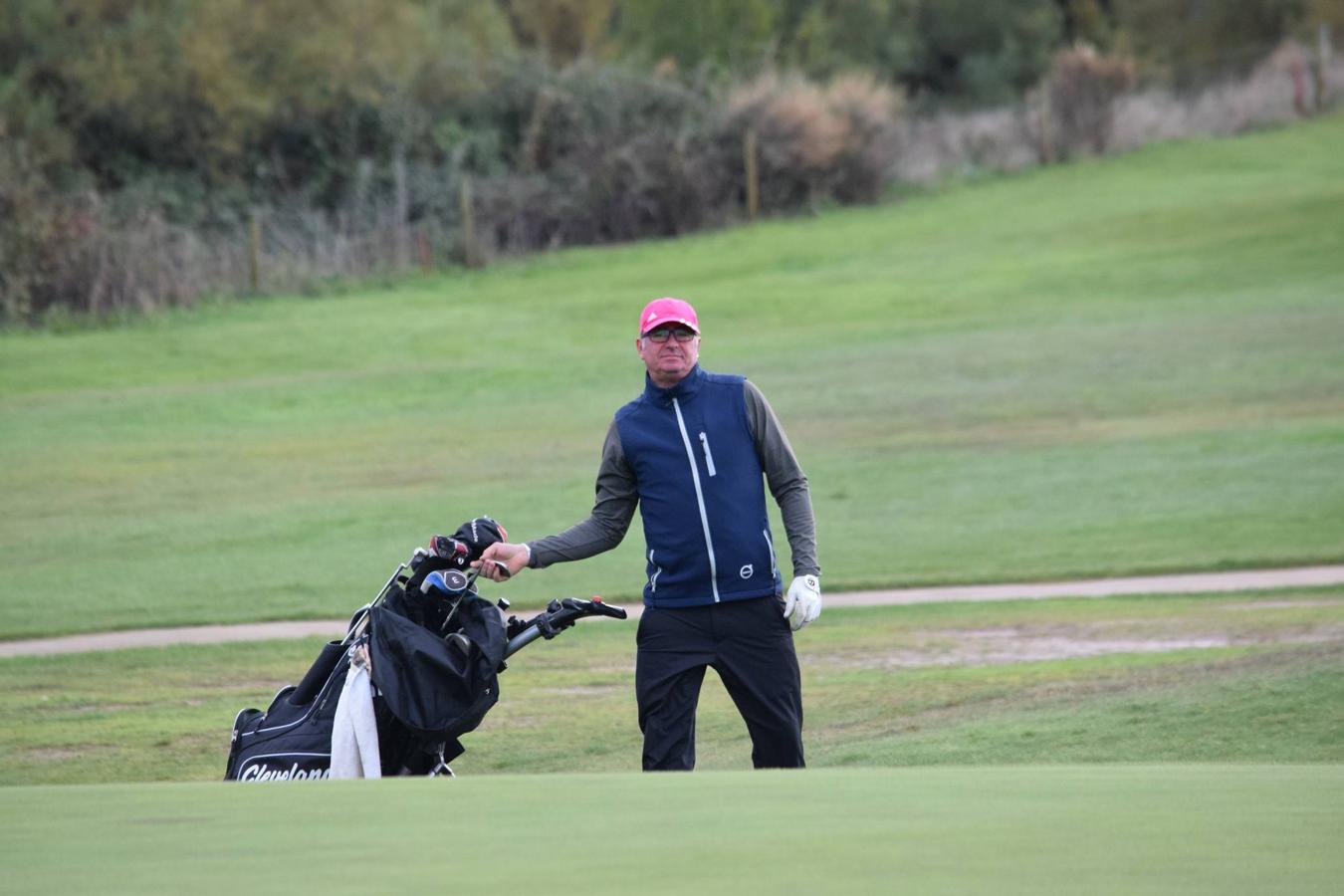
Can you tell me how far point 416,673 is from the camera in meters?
6.47

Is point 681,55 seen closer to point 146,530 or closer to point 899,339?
point 899,339

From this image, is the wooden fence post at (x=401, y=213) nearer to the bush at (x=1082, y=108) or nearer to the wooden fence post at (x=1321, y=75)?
the bush at (x=1082, y=108)

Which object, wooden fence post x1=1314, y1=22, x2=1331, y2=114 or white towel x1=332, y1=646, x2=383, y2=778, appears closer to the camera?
white towel x1=332, y1=646, x2=383, y2=778

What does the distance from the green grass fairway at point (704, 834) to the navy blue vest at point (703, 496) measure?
2.31 m

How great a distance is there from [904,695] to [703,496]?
4.12 metres

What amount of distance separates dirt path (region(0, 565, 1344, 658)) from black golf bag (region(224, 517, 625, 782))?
6.70m

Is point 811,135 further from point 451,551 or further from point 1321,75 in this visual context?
point 451,551

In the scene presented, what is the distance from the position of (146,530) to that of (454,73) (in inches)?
984

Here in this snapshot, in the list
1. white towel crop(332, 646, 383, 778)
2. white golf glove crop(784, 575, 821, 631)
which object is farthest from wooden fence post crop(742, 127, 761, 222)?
white towel crop(332, 646, 383, 778)

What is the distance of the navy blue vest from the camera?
6715mm

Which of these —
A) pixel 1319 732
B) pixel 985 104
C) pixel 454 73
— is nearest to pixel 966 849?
pixel 1319 732

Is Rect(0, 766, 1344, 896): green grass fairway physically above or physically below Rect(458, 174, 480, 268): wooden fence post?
below

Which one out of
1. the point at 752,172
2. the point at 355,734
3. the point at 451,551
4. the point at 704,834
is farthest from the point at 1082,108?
the point at 704,834

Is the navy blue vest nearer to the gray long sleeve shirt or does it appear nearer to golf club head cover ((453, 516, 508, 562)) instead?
the gray long sleeve shirt
